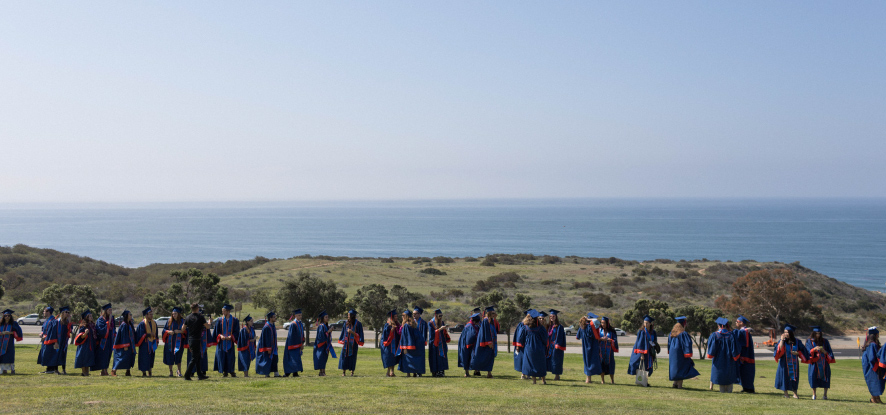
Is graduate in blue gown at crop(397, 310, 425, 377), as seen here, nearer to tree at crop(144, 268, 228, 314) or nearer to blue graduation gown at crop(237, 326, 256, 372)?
blue graduation gown at crop(237, 326, 256, 372)

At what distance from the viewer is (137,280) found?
67.2 meters

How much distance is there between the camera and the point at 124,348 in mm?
15656

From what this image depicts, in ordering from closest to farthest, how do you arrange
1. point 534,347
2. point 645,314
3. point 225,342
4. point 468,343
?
point 534,347, point 225,342, point 468,343, point 645,314

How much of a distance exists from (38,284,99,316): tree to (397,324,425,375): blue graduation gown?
2127 centimetres

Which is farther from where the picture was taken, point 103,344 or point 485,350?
point 485,350

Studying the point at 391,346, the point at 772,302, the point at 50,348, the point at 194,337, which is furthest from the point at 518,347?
the point at 772,302

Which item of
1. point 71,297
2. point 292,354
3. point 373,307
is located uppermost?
point 292,354

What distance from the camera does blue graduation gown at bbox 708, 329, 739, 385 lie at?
14398mm

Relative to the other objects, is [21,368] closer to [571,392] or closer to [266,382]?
[266,382]

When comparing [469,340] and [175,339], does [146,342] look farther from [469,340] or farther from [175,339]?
[469,340]

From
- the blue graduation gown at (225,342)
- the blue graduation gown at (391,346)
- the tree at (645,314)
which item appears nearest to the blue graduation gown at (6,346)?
the blue graduation gown at (225,342)

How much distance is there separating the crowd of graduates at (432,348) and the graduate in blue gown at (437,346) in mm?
28

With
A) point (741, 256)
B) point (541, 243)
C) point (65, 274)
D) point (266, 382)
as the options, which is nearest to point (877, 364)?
point (266, 382)

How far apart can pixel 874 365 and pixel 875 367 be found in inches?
2.1
